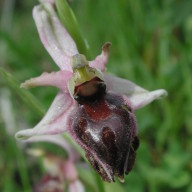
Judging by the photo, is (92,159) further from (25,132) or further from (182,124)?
(182,124)

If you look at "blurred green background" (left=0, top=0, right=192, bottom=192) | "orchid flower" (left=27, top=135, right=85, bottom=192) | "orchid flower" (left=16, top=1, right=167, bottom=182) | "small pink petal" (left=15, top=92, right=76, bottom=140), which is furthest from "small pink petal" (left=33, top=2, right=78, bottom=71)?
"blurred green background" (left=0, top=0, right=192, bottom=192)

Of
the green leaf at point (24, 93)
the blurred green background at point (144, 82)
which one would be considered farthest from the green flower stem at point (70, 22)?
the blurred green background at point (144, 82)

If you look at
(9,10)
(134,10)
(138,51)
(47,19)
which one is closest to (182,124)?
(138,51)

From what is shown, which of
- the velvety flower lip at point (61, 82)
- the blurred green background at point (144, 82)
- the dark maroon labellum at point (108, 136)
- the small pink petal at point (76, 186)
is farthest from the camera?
the blurred green background at point (144, 82)

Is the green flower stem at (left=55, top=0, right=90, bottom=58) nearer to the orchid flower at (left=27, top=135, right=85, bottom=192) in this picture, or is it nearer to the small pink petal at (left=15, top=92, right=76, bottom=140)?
the small pink petal at (left=15, top=92, right=76, bottom=140)

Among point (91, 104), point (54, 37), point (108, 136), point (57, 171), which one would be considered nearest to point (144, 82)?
point (57, 171)

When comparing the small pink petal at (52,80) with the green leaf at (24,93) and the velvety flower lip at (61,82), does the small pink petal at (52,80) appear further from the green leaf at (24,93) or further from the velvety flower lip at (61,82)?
the green leaf at (24,93)

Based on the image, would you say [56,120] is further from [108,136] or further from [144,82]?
[144,82]
